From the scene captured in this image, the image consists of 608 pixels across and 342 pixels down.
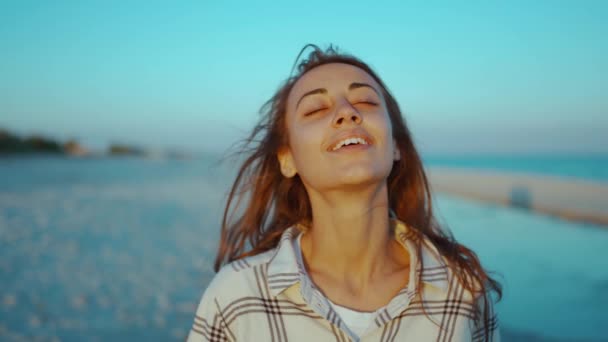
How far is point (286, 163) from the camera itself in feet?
8.05

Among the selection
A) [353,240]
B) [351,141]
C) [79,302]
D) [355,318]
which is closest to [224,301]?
[355,318]

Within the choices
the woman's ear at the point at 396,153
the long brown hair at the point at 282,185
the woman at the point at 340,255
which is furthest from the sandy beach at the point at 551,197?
the woman at the point at 340,255

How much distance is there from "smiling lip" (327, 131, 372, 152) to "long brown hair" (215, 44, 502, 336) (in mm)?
511

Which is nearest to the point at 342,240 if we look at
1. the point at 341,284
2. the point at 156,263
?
the point at 341,284

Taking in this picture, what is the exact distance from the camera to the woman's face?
196 cm

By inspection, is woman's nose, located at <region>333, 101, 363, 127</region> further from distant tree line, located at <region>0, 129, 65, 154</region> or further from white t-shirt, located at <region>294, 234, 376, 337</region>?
distant tree line, located at <region>0, 129, 65, 154</region>

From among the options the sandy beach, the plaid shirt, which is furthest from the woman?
the sandy beach

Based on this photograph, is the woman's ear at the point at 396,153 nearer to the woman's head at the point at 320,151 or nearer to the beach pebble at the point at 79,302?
the woman's head at the point at 320,151

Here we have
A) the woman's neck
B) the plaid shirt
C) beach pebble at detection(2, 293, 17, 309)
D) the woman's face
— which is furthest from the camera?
beach pebble at detection(2, 293, 17, 309)

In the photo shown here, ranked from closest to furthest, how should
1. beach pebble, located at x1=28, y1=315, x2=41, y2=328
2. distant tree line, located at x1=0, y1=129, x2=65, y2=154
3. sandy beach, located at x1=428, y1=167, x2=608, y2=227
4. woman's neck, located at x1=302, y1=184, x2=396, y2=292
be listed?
1. woman's neck, located at x1=302, y1=184, x2=396, y2=292
2. beach pebble, located at x1=28, y1=315, x2=41, y2=328
3. sandy beach, located at x1=428, y1=167, x2=608, y2=227
4. distant tree line, located at x1=0, y1=129, x2=65, y2=154

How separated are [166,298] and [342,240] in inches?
128

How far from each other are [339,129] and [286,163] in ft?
1.77

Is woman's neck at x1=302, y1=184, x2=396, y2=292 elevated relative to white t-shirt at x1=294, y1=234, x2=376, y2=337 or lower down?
elevated

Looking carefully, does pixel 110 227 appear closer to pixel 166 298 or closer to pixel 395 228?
pixel 166 298
